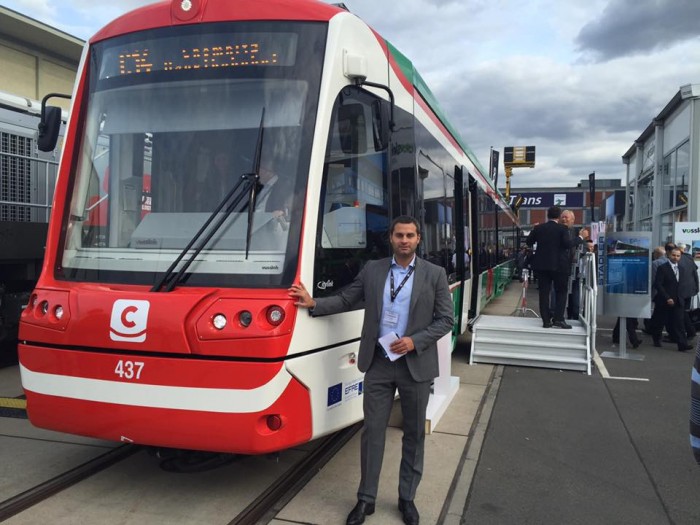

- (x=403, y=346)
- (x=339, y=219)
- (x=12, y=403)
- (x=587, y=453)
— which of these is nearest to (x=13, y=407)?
(x=12, y=403)

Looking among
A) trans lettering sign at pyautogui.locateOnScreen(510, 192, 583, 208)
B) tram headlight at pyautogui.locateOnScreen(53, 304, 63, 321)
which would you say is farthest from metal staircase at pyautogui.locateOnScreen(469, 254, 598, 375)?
trans lettering sign at pyautogui.locateOnScreen(510, 192, 583, 208)

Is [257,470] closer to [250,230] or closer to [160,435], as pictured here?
[160,435]

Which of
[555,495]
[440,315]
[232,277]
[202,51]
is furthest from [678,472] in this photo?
[202,51]

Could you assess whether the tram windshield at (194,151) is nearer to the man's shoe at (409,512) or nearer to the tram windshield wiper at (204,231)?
the tram windshield wiper at (204,231)

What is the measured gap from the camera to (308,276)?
3609 mm

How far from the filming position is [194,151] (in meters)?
3.93

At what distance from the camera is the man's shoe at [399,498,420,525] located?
3520 millimetres

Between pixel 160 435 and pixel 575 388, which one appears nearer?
pixel 160 435

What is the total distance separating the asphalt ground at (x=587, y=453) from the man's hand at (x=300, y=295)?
5.41ft

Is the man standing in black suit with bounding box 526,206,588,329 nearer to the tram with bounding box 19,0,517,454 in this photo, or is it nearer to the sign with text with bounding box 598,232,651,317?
the sign with text with bounding box 598,232,651,317

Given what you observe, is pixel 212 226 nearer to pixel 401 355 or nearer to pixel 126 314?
pixel 126 314

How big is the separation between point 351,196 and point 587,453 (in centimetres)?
287

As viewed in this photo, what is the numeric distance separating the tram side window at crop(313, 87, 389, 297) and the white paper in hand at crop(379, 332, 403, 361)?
0.51 metres

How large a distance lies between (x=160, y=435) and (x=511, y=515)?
7.15ft
